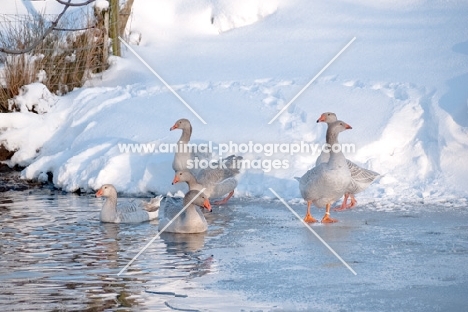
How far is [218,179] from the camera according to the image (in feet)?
40.2

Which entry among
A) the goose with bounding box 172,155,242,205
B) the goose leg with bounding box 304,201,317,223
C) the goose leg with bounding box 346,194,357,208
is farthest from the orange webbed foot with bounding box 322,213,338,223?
the goose with bounding box 172,155,242,205

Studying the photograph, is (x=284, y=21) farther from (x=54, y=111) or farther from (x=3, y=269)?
(x=3, y=269)

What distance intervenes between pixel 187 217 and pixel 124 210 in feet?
4.42

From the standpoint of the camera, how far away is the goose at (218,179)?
1227cm

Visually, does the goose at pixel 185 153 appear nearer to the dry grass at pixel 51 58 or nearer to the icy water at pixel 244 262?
the icy water at pixel 244 262

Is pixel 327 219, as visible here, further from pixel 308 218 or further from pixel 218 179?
pixel 218 179

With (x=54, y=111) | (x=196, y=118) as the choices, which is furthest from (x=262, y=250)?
(x=54, y=111)

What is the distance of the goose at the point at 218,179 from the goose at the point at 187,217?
47.8 inches

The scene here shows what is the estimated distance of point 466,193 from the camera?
11953 mm

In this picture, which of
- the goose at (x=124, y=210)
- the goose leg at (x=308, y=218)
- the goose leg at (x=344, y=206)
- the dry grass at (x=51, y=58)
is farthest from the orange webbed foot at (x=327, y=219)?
the dry grass at (x=51, y=58)

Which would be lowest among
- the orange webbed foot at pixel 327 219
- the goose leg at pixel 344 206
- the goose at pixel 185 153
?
the orange webbed foot at pixel 327 219

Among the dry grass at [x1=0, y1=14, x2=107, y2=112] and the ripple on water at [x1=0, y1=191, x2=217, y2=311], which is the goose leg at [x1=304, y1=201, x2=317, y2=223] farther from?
the dry grass at [x1=0, y1=14, x2=107, y2=112]

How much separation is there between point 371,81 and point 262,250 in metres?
7.39

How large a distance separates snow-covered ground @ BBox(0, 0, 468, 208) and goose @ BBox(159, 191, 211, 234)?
6.90ft
